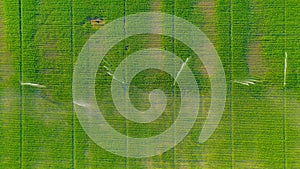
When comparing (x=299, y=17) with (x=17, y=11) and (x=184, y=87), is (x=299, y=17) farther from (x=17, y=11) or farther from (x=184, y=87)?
(x=17, y=11)

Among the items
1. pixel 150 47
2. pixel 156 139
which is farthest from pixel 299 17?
pixel 156 139

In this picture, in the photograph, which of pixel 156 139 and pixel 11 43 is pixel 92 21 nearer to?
pixel 11 43

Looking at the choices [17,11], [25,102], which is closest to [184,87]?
[25,102]

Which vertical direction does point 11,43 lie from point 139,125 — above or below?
above

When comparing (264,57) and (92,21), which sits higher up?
(92,21)

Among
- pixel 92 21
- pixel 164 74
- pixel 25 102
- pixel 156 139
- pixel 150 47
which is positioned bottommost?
pixel 156 139
